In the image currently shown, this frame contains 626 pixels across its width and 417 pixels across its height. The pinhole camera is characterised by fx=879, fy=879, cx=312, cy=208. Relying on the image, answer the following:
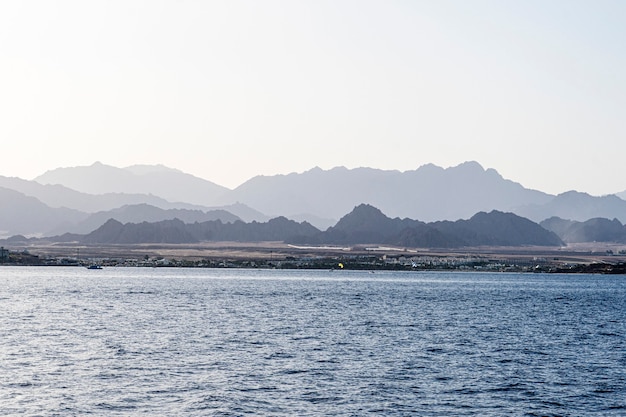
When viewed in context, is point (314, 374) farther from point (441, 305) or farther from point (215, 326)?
point (441, 305)

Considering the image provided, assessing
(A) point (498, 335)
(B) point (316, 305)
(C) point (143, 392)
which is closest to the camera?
(C) point (143, 392)

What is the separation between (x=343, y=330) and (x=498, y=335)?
1841 cm

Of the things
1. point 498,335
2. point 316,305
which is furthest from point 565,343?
point 316,305

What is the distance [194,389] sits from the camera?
199ft

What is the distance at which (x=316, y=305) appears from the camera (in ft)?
498

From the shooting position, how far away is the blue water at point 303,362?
56.8 metres

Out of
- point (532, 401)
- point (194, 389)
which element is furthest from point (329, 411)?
point (532, 401)

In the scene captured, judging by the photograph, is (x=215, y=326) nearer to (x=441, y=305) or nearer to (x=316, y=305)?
(x=316, y=305)

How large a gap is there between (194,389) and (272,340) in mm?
31495

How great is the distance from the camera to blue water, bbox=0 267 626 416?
186ft

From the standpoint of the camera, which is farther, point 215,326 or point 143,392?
point 215,326

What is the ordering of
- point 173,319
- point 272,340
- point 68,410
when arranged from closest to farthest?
point 68,410
point 272,340
point 173,319

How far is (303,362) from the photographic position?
75.1 m

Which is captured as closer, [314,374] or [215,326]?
[314,374]
